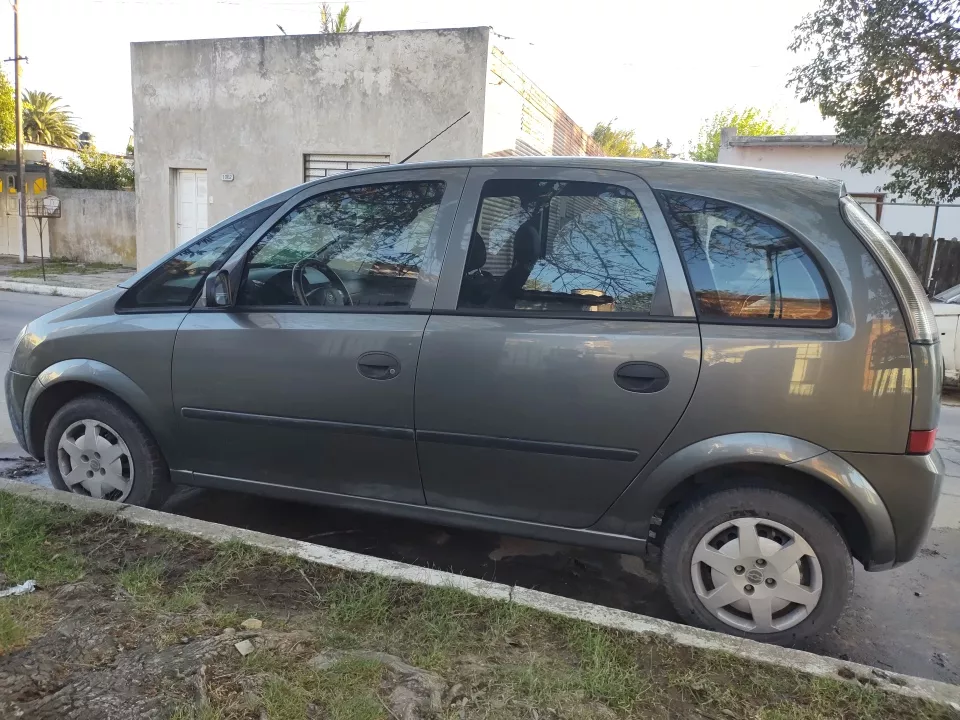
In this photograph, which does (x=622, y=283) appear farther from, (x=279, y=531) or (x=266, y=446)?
(x=279, y=531)

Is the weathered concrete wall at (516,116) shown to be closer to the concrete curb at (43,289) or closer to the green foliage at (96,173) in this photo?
the concrete curb at (43,289)

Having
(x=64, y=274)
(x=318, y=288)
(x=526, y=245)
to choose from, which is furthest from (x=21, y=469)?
(x=64, y=274)

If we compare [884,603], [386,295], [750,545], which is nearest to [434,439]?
[386,295]

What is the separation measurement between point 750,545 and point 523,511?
88 cm

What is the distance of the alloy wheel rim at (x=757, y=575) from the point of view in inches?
103

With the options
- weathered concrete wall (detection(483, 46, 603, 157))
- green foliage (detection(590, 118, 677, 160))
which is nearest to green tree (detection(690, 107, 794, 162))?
green foliage (detection(590, 118, 677, 160))

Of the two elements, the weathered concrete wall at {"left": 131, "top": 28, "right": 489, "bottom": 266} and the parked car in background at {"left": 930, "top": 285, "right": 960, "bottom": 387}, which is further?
the weathered concrete wall at {"left": 131, "top": 28, "right": 489, "bottom": 266}

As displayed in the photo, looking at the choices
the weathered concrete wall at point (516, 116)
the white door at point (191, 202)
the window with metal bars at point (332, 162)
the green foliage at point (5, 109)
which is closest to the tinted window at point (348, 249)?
the weathered concrete wall at point (516, 116)

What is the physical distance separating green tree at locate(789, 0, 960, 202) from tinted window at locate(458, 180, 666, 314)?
9.64 metres

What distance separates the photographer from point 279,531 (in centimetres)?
374

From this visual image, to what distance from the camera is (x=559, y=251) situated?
289 cm

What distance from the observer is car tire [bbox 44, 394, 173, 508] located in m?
3.50

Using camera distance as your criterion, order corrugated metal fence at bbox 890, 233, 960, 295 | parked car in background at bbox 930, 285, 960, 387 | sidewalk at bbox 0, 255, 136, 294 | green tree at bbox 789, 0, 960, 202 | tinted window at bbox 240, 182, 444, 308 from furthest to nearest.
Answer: sidewalk at bbox 0, 255, 136, 294
corrugated metal fence at bbox 890, 233, 960, 295
green tree at bbox 789, 0, 960, 202
parked car in background at bbox 930, 285, 960, 387
tinted window at bbox 240, 182, 444, 308

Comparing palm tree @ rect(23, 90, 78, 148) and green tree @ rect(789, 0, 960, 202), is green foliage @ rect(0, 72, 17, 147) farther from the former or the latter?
green tree @ rect(789, 0, 960, 202)
